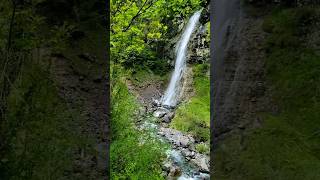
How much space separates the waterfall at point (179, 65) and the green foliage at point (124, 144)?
848cm

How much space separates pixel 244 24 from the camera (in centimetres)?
262

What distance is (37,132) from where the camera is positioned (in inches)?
95.4

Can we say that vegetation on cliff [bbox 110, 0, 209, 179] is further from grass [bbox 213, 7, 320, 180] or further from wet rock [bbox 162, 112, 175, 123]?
wet rock [bbox 162, 112, 175, 123]

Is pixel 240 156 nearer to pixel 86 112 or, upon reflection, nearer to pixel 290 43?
pixel 290 43

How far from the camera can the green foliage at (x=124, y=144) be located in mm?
4434

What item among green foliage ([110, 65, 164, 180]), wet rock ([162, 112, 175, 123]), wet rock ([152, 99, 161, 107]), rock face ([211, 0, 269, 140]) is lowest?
wet rock ([162, 112, 175, 123])

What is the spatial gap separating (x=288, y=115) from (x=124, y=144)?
232 cm

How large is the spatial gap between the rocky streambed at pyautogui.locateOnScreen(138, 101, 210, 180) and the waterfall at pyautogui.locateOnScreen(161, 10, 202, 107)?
10.0 feet

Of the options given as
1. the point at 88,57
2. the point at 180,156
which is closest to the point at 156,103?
the point at 180,156

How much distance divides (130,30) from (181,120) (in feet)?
20.4

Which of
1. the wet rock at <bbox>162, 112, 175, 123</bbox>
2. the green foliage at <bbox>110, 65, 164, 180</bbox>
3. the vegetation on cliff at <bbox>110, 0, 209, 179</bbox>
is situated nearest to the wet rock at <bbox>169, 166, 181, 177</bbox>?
the vegetation on cliff at <bbox>110, 0, 209, 179</bbox>

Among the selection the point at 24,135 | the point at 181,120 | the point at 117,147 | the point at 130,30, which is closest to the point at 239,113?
the point at 24,135

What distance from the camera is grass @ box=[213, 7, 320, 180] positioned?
2.50m

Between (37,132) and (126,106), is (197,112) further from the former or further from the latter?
(37,132)
